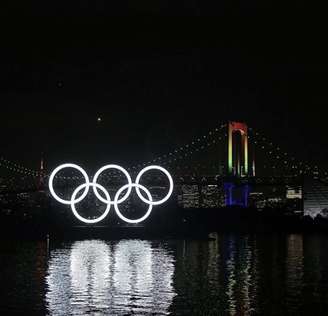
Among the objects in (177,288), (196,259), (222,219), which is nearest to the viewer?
(177,288)

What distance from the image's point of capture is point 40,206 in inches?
2096

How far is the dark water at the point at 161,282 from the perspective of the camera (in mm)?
13320

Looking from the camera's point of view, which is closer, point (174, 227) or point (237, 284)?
point (237, 284)

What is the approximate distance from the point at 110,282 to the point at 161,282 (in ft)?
3.37

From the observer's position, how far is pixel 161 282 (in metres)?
17.0

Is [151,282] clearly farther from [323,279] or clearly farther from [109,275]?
[323,279]

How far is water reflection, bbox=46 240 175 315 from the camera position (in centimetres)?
1324

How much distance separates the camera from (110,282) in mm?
16875

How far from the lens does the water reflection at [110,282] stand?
13242mm

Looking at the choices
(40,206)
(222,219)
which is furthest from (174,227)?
(40,206)

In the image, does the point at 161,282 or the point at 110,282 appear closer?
the point at 110,282

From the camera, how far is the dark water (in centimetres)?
1332

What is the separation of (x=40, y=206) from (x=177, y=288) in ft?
125

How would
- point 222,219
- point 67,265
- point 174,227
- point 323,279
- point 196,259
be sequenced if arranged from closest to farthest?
point 323,279 → point 67,265 → point 196,259 → point 174,227 → point 222,219
